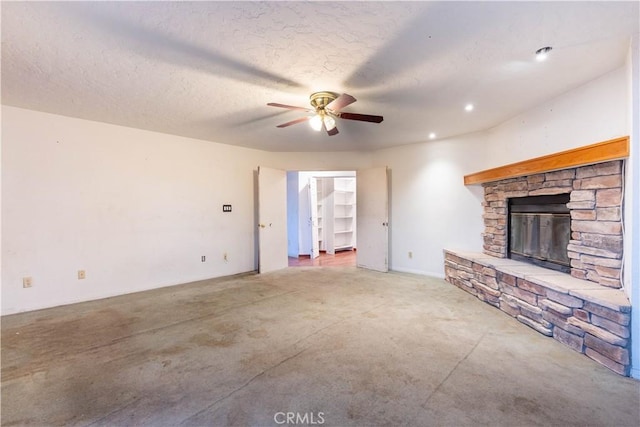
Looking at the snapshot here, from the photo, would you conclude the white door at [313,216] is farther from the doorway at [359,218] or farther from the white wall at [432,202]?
the white wall at [432,202]

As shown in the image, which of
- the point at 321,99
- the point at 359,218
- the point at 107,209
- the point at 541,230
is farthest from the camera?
the point at 359,218

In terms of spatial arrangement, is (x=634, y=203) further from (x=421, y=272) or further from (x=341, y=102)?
(x=421, y=272)

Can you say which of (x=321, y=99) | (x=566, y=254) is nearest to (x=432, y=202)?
(x=566, y=254)

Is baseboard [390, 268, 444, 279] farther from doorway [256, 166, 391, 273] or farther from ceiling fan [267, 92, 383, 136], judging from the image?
ceiling fan [267, 92, 383, 136]

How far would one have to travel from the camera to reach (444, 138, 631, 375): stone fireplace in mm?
2072

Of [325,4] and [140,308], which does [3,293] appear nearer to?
[140,308]

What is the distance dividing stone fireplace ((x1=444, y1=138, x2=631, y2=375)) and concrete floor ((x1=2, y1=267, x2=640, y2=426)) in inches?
7.0

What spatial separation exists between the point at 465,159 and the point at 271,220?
3.44m

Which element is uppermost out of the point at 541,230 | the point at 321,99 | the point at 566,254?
the point at 321,99

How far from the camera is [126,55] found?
212 centimetres

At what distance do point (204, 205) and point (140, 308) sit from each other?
1.89 metres

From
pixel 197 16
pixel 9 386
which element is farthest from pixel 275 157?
pixel 9 386

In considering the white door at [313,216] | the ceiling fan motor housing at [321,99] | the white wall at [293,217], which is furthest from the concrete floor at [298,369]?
the white wall at [293,217]

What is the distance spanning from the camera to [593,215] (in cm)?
240
